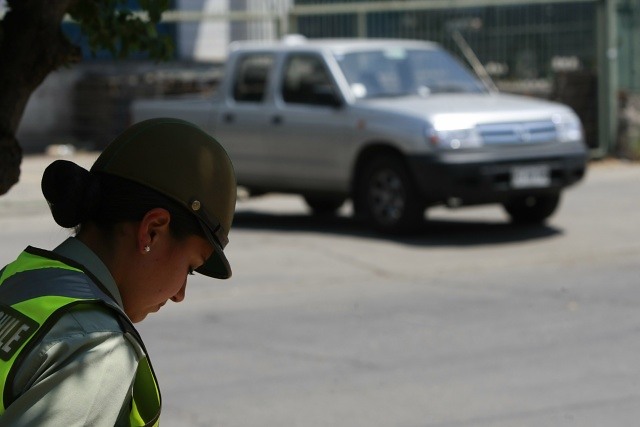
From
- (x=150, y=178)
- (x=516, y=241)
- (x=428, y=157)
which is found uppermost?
(x=150, y=178)

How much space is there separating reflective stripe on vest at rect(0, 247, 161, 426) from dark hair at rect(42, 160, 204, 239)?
0.31 ft

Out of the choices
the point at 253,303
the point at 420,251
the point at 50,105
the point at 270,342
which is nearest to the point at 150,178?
the point at 270,342

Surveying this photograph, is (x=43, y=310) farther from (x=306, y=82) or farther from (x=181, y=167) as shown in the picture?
(x=306, y=82)

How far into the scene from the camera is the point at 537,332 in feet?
26.9

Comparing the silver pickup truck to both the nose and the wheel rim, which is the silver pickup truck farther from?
the nose

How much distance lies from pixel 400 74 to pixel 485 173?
206 centimetres

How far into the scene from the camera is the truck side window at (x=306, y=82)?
42.8ft

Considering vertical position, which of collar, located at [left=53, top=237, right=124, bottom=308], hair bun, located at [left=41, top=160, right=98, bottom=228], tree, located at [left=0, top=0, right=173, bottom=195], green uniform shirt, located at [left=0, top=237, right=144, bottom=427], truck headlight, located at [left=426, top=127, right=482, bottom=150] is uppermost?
tree, located at [left=0, top=0, right=173, bottom=195]

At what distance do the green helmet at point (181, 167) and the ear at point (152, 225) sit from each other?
1.2 inches

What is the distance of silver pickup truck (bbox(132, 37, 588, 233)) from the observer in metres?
11.8

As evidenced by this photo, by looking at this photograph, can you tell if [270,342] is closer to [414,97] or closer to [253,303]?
[253,303]

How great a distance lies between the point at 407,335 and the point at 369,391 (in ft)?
4.57

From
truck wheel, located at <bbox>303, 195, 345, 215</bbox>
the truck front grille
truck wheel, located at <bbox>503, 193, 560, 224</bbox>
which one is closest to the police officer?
the truck front grille

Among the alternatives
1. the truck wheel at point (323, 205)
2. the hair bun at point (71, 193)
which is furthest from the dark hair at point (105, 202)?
the truck wheel at point (323, 205)
